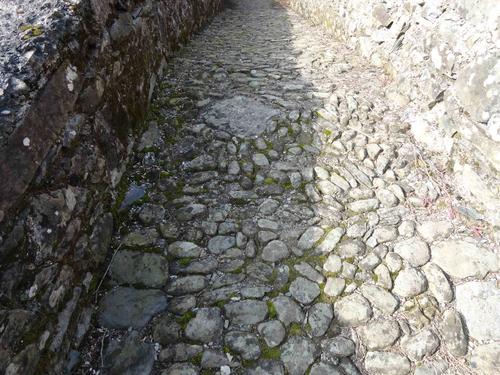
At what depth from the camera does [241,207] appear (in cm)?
304

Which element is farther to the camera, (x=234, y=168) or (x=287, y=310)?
(x=234, y=168)

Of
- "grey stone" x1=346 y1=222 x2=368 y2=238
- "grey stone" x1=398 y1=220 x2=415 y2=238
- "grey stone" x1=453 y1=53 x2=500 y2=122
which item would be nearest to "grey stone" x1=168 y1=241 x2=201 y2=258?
"grey stone" x1=346 y1=222 x2=368 y2=238

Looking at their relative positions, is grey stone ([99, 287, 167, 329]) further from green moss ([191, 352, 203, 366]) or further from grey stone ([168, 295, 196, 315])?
green moss ([191, 352, 203, 366])

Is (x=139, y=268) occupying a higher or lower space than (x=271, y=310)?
higher

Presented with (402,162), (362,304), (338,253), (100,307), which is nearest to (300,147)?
(402,162)

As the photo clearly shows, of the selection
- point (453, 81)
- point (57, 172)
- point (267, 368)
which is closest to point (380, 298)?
point (267, 368)

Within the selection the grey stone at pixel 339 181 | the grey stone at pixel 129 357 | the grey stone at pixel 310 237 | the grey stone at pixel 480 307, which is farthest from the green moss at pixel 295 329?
the grey stone at pixel 339 181

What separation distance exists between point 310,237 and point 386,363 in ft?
3.20

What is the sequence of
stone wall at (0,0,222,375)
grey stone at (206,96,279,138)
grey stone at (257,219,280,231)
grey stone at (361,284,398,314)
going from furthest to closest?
grey stone at (206,96,279,138) < grey stone at (257,219,280,231) < grey stone at (361,284,398,314) < stone wall at (0,0,222,375)

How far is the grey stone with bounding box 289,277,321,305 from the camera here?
249 cm

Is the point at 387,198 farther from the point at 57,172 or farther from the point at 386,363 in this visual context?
the point at 57,172

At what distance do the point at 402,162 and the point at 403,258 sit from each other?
105cm

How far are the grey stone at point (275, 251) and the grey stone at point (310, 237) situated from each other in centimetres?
12

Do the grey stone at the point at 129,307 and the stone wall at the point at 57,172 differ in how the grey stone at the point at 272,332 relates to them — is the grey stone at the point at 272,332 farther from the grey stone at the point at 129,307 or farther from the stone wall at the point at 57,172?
the stone wall at the point at 57,172
